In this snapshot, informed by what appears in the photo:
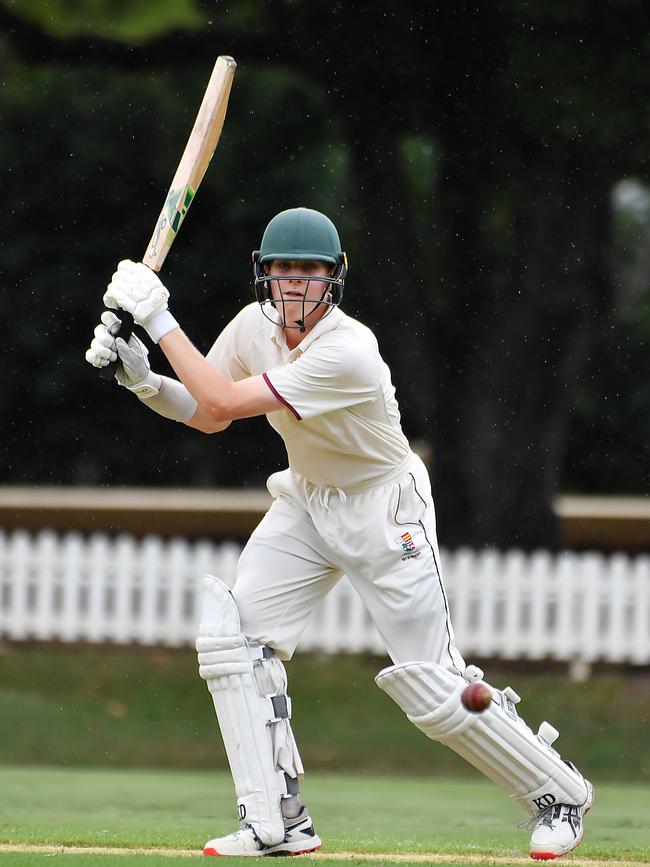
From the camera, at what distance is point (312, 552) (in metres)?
4.32

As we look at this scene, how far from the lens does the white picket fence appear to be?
9.62m

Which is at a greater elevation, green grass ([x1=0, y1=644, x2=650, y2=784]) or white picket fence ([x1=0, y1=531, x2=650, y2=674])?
white picket fence ([x1=0, y1=531, x2=650, y2=674])

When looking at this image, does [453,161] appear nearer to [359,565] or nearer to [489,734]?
[359,565]

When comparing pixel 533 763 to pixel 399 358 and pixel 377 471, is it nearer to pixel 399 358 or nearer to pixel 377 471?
pixel 377 471

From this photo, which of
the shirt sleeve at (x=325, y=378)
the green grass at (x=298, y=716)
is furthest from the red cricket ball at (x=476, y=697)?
the green grass at (x=298, y=716)

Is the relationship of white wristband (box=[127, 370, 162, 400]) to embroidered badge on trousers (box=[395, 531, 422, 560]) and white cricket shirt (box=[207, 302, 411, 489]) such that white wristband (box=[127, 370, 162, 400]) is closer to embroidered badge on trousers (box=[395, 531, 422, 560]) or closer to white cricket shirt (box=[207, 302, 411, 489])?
white cricket shirt (box=[207, 302, 411, 489])

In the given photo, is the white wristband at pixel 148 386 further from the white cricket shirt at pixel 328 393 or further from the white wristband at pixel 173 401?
the white cricket shirt at pixel 328 393

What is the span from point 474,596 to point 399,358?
1659mm

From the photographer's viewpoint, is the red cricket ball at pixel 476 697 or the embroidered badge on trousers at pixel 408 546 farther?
the embroidered badge on trousers at pixel 408 546

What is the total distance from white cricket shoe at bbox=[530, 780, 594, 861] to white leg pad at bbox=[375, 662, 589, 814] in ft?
0.08

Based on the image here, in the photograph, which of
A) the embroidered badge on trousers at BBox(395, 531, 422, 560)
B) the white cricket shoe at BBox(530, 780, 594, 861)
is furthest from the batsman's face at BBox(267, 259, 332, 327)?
the white cricket shoe at BBox(530, 780, 594, 861)

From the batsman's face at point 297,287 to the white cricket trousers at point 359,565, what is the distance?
49cm

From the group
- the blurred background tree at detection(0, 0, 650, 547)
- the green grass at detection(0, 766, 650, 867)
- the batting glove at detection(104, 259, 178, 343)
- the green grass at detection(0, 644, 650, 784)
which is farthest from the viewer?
the blurred background tree at detection(0, 0, 650, 547)

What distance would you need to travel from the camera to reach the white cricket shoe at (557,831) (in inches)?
162
